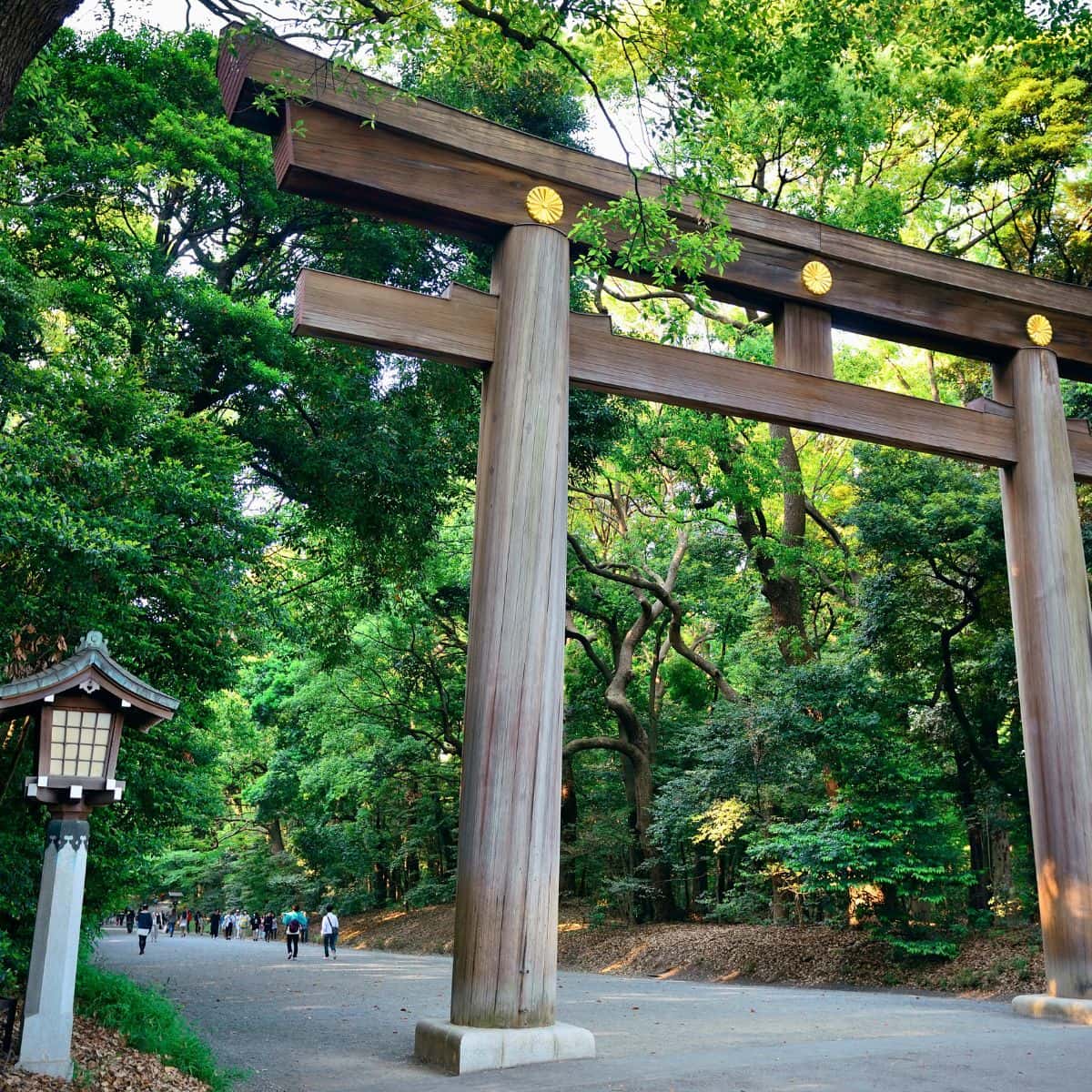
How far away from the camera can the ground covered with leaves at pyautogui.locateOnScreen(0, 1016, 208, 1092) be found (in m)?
5.27

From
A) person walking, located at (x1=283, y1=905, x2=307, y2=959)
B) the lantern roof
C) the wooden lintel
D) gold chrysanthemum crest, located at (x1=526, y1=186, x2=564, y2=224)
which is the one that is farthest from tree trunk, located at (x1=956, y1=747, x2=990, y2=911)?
person walking, located at (x1=283, y1=905, x2=307, y2=959)

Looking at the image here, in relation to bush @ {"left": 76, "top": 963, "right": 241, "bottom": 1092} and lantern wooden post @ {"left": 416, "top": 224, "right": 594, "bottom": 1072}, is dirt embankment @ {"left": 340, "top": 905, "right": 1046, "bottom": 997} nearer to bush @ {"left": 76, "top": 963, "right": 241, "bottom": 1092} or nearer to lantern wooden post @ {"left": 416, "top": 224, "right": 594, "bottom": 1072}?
lantern wooden post @ {"left": 416, "top": 224, "right": 594, "bottom": 1072}

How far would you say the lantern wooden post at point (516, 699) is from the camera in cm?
585

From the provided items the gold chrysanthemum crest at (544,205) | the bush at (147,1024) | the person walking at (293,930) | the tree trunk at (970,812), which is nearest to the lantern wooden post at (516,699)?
the gold chrysanthemum crest at (544,205)

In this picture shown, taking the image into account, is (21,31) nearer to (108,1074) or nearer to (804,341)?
(108,1074)

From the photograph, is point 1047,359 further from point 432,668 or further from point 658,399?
point 432,668

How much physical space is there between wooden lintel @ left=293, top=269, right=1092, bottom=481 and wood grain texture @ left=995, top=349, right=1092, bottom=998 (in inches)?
13.8

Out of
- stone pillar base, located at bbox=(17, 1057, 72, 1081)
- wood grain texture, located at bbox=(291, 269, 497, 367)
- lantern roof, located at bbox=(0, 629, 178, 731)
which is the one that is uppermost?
wood grain texture, located at bbox=(291, 269, 497, 367)

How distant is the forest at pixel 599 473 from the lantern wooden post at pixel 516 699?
87 centimetres

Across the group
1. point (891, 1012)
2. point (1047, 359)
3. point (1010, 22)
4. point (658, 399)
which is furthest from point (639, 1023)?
point (1010, 22)

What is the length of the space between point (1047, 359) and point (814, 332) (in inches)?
101

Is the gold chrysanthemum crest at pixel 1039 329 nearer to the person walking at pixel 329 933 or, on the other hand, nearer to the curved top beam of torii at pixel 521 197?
the curved top beam of torii at pixel 521 197

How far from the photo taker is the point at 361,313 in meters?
6.56

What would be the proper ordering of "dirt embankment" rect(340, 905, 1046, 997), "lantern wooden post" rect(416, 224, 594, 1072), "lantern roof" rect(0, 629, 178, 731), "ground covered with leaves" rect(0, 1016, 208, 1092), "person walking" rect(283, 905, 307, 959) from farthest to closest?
"person walking" rect(283, 905, 307, 959) < "dirt embankment" rect(340, 905, 1046, 997) < "lantern roof" rect(0, 629, 178, 731) < "lantern wooden post" rect(416, 224, 594, 1072) < "ground covered with leaves" rect(0, 1016, 208, 1092)
